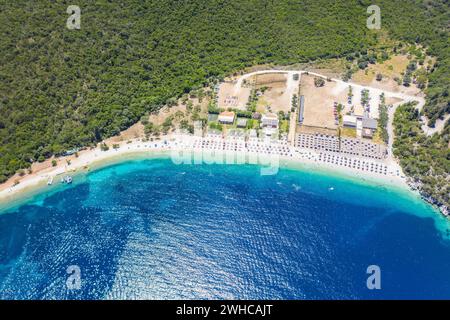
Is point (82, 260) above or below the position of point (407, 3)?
below

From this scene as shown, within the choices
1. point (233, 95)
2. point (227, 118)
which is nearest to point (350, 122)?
point (227, 118)

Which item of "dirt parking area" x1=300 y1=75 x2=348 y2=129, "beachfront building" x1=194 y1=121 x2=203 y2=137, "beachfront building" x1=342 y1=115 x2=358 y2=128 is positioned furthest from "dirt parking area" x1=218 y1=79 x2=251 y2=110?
"beachfront building" x1=342 y1=115 x2=358 y2=128

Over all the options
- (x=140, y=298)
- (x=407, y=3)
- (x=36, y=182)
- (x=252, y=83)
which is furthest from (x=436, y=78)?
(x=36, y=182)

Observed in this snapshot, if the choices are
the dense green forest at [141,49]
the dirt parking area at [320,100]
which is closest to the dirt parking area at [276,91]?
the dirt parking area at [320,100]

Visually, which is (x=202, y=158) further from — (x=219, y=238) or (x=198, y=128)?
(x=219, y=238)

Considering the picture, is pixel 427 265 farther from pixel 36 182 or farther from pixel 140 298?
pixel 36 182

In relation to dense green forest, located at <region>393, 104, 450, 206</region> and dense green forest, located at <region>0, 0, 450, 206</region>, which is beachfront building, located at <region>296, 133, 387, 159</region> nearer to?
dense green forest, located at <region>393, 104, 450, 206</region>
